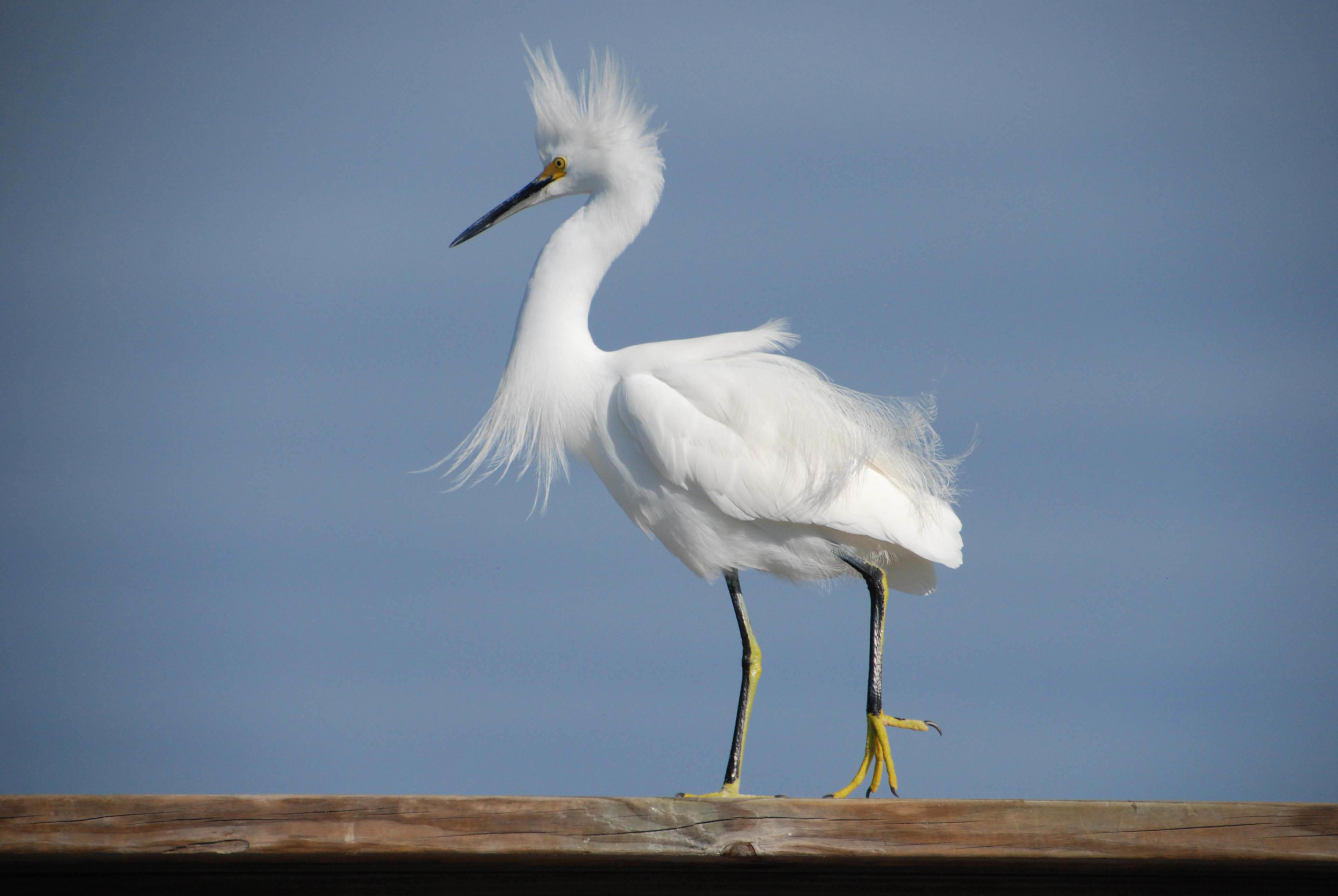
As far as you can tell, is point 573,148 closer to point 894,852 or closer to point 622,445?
point 622,445

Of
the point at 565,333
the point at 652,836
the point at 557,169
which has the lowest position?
the point at 652,836

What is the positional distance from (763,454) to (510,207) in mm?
1543

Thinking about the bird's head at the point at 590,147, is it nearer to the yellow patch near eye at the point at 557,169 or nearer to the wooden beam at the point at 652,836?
the yellow patch near eye at the point at 557,169

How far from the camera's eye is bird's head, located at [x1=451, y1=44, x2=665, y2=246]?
4074mm

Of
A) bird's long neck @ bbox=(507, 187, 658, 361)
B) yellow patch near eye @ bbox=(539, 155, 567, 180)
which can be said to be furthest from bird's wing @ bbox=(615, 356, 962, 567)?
yellow patch near eye @ bbox=(539, 155, 567, 180)

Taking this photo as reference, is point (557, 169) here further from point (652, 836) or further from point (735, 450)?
point (652, 836)

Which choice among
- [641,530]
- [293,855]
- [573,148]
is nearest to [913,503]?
[641,530]

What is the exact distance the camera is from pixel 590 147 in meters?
4.17

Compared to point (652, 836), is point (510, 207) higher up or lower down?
higher up

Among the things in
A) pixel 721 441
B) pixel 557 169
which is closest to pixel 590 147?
pixel 557 169

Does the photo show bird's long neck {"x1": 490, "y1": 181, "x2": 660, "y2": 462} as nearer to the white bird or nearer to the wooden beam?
A: the white bird

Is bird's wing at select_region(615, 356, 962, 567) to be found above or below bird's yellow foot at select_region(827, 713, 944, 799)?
above

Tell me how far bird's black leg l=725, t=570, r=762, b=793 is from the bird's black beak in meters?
1.67

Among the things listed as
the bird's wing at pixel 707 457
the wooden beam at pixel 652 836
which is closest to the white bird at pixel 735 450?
the bird's wing at pixel 707 457
